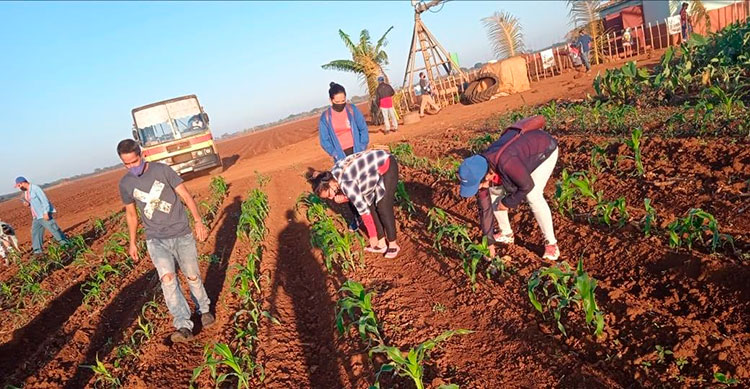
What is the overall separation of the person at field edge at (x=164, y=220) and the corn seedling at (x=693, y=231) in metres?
3.51

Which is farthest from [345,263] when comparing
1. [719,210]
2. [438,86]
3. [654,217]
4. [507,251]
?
[438,86]

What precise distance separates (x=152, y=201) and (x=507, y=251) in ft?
9.98

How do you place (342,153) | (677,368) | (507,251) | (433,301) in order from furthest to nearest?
1. (342,153)
2. (507,251)
3. (433,301)
4. (677,368)

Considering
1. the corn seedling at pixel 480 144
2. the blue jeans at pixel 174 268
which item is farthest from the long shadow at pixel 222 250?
Answer: the corn seedling at pixel 480 144

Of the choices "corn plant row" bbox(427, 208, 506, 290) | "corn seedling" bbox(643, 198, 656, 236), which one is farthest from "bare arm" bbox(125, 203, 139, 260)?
"corn seedling" bbox(643, 198, 656, 236)

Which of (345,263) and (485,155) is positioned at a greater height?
(485,155)

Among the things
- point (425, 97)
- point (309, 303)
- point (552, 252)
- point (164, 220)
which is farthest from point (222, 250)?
point (425, 97)

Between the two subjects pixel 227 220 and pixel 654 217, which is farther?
pixel 227 220

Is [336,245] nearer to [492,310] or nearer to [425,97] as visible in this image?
[492,310]

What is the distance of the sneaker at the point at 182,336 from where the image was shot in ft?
13.0

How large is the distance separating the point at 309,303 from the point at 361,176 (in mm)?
1362

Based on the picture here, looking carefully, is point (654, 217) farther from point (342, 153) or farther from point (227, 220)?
point (227, 220)

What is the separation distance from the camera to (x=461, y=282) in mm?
3773

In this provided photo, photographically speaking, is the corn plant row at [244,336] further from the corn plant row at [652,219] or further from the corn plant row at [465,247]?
the corn plant row at [652,219]
